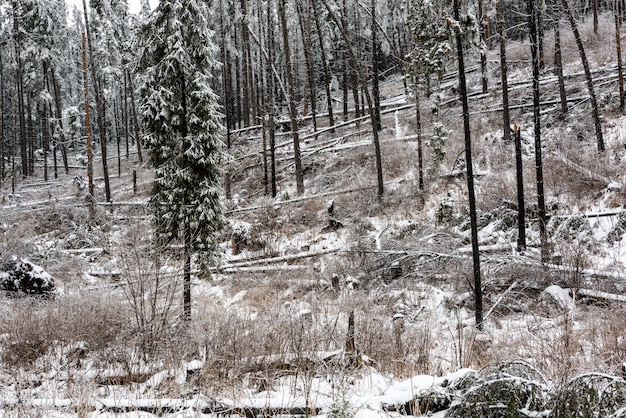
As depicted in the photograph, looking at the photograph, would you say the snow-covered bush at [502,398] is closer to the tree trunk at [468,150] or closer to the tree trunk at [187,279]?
the tree trunk at [468,150]

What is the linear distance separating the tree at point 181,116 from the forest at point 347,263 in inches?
2.4

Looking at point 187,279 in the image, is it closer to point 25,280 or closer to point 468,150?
point 25,280

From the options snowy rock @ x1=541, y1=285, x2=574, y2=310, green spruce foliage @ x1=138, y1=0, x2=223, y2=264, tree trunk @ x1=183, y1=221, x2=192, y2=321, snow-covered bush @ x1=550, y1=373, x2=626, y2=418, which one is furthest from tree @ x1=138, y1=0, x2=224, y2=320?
snow-covered bush @ x1=550, y1=373, x2=626, y2=418

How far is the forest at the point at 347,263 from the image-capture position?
183 inches

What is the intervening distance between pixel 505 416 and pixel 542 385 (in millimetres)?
379

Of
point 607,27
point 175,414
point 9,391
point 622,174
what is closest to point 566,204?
point 622,174

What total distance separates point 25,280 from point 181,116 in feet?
23.3

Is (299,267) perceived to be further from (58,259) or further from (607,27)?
(607,27)

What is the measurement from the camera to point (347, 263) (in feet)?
45.2

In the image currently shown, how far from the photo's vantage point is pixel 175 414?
3922 millimetres

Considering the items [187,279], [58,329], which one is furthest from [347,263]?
[58,329]

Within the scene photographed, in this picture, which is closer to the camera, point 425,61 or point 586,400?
point 586,400

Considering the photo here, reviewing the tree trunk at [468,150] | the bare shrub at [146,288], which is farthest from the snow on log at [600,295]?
the bare shrub at [146,288]

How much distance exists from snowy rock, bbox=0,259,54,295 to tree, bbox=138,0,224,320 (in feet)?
13.9
